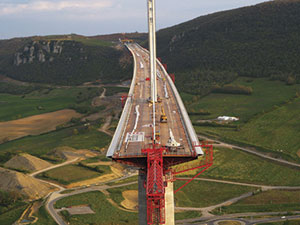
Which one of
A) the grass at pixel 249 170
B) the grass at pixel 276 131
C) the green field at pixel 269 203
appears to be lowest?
the green field at pixel 269 203

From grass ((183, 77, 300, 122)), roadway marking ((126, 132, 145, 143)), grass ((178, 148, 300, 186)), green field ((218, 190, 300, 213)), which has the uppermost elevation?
roadway marking ((126, 132, 145, 143))

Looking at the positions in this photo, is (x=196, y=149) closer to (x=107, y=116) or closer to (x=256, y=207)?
(x=256, y=207)

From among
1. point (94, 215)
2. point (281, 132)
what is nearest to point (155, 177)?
point (94, 215)

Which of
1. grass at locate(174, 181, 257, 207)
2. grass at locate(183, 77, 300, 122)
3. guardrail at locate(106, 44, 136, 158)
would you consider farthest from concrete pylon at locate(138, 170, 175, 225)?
grass at locate(183, 77, 300, 122)

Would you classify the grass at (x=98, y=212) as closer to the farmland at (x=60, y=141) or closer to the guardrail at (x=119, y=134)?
the guardrail at (x=119, y=134)

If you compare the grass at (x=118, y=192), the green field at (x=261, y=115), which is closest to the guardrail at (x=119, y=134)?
the grass at (x=118, y=192)

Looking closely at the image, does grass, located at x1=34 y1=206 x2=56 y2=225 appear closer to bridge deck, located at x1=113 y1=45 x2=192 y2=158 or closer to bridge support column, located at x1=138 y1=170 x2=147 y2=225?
bridge deck, located at x1=113 y1=45 x2=192 y2=158
